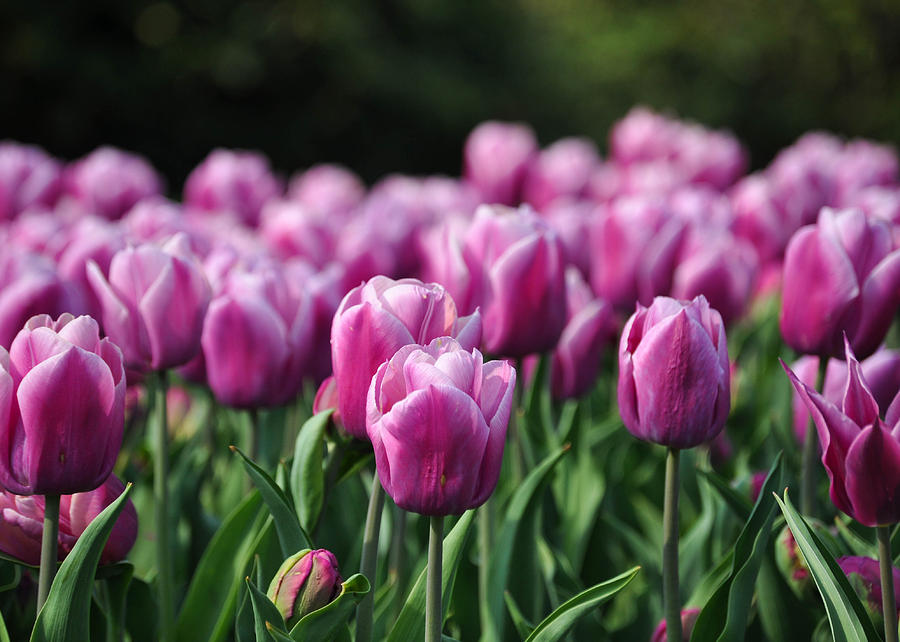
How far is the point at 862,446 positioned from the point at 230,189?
2473 mm

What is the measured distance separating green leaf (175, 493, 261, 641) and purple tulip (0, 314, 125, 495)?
31cm

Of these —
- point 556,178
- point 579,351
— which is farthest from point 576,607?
point 556,178

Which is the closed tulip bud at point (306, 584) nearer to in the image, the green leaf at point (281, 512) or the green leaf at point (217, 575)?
the green leaf at point (281, 512)

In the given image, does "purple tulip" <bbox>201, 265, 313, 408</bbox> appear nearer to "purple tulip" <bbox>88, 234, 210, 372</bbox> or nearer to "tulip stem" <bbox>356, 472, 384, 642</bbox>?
"purple tulip" <bbox>88, 234, 210, 372</bbox>

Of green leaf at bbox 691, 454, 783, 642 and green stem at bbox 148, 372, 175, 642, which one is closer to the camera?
green leaf at bbox 691, 454, 783, 642

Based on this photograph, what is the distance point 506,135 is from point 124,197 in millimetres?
1352

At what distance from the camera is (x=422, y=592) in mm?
1028

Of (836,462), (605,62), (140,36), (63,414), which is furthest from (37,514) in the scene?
(605,62)

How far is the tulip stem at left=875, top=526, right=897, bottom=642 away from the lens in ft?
3.09

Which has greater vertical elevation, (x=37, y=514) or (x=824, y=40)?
(x=37, y=514)

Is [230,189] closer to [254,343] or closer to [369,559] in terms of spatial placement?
[254,343]

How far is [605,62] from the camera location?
12469mm

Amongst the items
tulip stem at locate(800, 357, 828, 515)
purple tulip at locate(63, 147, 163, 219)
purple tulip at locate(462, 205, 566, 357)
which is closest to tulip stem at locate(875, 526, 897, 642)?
tulip stem at locate(800, 357, 828, 515)

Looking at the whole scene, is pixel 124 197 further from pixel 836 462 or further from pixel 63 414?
pixel 836 462
